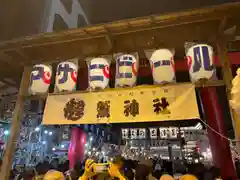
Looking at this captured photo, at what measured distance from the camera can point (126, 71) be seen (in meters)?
3.90

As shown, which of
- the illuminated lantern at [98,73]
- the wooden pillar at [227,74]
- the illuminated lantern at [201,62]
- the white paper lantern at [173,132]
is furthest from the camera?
the white paper lantern at [173,132]

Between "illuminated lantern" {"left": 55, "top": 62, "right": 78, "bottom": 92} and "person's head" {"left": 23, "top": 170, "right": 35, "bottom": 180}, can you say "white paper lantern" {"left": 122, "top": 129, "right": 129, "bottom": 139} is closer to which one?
"person's head" {"left": 23, "top": 170, "right": 35, "bottom": 180}

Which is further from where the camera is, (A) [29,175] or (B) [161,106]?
(A) [29,175]

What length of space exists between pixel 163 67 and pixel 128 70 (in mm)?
663

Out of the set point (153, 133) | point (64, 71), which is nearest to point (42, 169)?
point (64, 71)

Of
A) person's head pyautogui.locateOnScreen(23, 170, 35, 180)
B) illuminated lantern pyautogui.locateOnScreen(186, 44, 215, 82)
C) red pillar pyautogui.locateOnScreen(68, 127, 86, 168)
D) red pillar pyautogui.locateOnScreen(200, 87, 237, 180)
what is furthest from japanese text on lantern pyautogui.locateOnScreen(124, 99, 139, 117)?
red pillar pyautogui.locateOnScreen(68, 127, 86, 168)

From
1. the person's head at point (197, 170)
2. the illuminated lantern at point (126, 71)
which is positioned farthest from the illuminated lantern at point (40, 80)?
the person's head at point (197, 170)

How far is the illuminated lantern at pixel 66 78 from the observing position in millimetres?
4242

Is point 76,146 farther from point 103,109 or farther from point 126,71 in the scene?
point 126,71

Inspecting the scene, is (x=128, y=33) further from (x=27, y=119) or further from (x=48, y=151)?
(x=48, y=151)

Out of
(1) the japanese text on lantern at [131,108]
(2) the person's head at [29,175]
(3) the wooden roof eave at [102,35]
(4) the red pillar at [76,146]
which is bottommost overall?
(2) the person's head at [29,175]

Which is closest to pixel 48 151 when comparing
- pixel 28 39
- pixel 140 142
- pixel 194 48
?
pixel 140 142

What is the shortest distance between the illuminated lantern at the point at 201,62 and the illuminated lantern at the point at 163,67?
343 mm

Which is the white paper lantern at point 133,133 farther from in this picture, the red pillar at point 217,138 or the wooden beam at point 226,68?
the wooden beam at point 226,68
